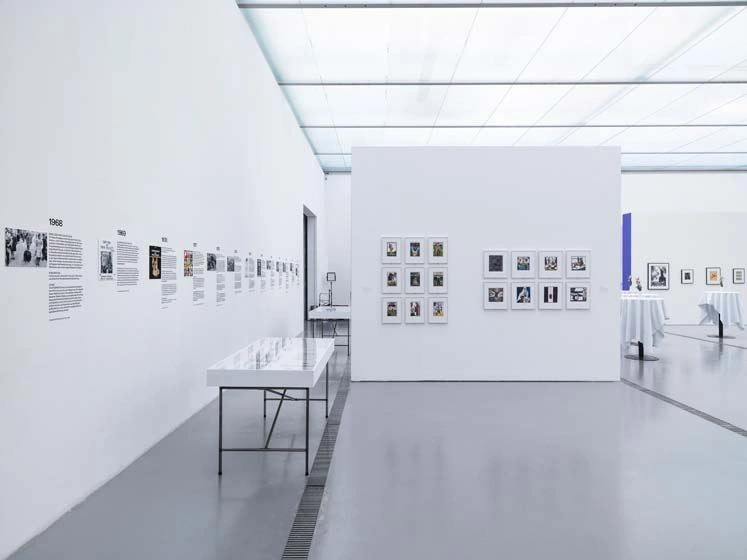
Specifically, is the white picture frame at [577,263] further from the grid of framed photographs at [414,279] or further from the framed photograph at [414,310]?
the framed photograph at [414,310]

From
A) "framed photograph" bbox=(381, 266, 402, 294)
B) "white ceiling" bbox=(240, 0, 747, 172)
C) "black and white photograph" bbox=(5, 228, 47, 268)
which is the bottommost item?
"framed photograph" bbox=(381, 266, 402, 294)

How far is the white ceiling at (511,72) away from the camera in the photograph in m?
9.30

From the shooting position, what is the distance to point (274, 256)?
471 inches

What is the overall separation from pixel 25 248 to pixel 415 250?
21.4ft

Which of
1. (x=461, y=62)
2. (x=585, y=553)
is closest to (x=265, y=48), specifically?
(x=461, y=62)

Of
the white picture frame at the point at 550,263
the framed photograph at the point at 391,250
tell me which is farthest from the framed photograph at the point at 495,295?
the framed photograph at the point at 391,250

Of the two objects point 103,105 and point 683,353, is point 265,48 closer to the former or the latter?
point 103,105

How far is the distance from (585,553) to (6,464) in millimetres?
3840

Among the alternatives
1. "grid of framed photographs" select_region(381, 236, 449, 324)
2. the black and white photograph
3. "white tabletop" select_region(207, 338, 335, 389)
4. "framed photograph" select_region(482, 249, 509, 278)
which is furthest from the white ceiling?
the black and white photograph

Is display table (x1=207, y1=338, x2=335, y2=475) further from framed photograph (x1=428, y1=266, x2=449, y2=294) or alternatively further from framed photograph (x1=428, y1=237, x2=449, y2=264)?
framed photograph (x1=428, y1=237, x2=449, y2=264)

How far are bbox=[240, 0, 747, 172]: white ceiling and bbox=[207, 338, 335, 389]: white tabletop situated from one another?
6.42 m

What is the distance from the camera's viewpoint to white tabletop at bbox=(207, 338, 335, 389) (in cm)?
462

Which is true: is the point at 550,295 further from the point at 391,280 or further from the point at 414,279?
the point at 391,280

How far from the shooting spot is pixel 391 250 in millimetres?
9203
